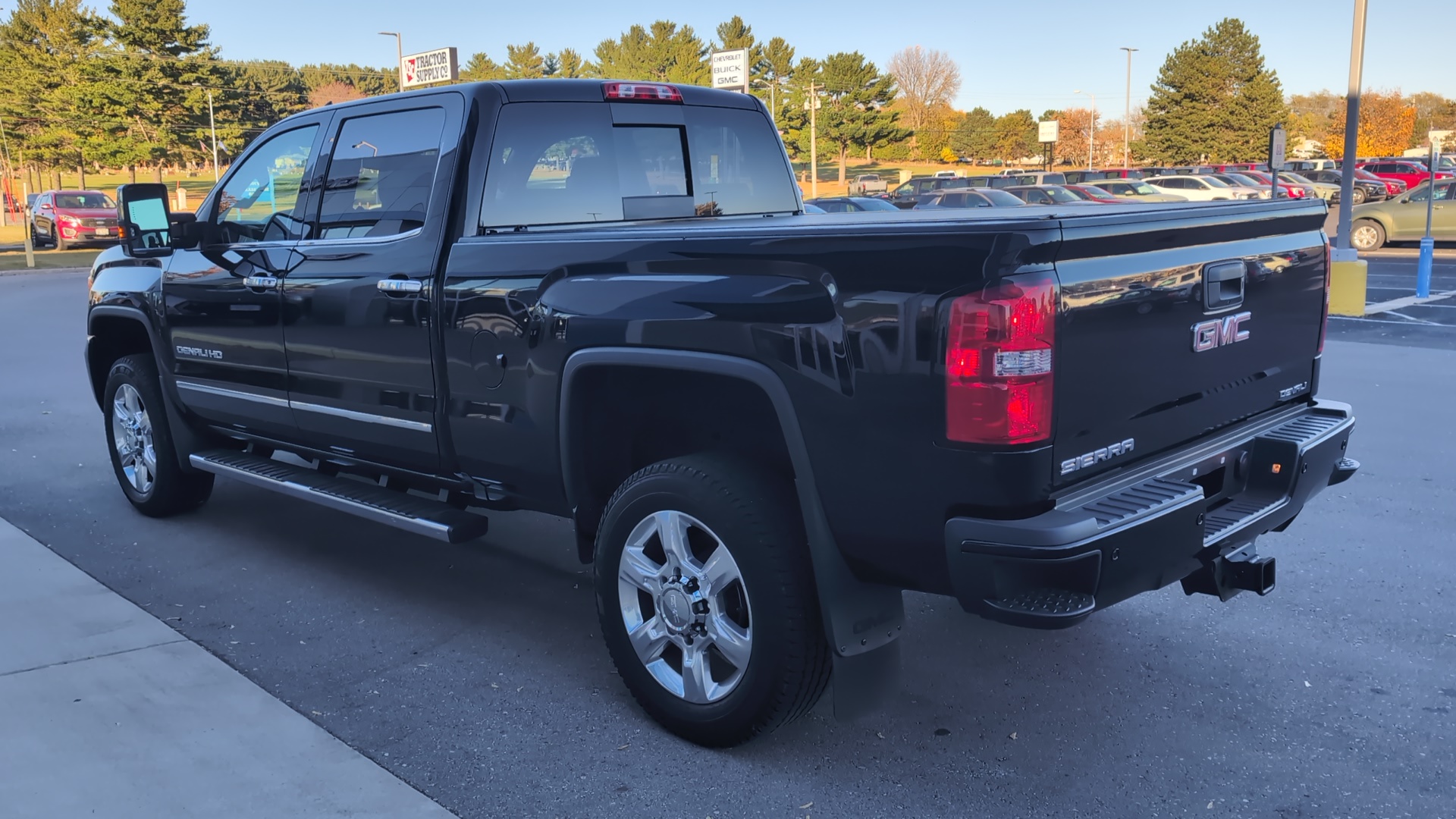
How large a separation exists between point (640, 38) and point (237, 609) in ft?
296

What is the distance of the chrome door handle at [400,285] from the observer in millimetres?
4105

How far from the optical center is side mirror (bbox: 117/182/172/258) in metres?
5.50

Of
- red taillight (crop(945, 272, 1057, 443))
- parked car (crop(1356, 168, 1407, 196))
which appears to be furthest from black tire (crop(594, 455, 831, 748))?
parked car (crop(1356, 168, 1407, 196))

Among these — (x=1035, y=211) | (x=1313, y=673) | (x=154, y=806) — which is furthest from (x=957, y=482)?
(x=154, y=806)

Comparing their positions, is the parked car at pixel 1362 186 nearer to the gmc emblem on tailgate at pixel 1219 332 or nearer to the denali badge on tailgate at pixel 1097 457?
the gmc emblem on tailgate at pixel 1219 332

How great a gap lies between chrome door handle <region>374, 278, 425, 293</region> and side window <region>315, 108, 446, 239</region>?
0.21 meters

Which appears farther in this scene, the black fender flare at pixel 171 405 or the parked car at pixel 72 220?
the parked car at pixel 72 220

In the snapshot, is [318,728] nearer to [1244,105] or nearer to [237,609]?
[237,609]

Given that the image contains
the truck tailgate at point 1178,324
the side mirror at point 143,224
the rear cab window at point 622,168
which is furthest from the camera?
the side mirror at point 143,224

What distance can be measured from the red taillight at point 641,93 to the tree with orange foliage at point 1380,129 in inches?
3436

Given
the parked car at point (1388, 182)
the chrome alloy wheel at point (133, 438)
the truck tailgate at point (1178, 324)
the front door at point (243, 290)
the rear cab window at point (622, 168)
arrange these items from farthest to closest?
the parked car at point (1388, 182)
the chrome alloy wheel at point (133, 438)
the front door at point (243, 290)
the rear cab window at point (622, 168)
the truck tailgate at point (1178, 324)

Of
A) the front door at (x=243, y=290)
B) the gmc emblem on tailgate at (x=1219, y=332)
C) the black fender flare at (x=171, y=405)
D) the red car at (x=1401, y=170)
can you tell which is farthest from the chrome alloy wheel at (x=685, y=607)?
the red car at (x=1401, y=170)

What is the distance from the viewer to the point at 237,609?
15.4 ft

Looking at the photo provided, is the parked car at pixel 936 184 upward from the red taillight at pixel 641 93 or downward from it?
downward
